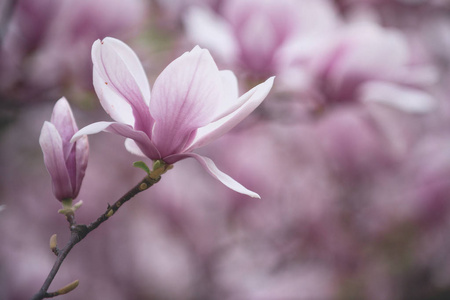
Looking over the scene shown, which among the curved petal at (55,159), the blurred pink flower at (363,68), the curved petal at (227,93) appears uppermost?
the blurred pink flower at (363,68)

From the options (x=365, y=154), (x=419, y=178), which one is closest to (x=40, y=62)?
(x=365, y=154)

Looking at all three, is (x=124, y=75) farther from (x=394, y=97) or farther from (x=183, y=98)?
(x=394, y=97)

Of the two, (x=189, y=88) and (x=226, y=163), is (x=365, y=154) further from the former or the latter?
(x=189, y=88)

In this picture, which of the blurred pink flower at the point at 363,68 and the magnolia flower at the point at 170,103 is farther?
the blurred pink flower at the point at 363,68

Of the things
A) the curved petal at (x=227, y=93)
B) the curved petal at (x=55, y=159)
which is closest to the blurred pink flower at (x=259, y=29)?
the curved petal at (x=227, y=93)

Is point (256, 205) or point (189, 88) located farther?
point (256, 205)

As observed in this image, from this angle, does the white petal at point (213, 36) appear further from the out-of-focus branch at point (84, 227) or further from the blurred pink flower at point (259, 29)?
the out-of-focus branch at point (84, 227)

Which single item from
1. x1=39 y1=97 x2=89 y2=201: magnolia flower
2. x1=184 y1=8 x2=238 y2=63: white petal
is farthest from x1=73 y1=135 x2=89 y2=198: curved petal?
x1=184 y1=8 x2=238 y2=63: white petal
